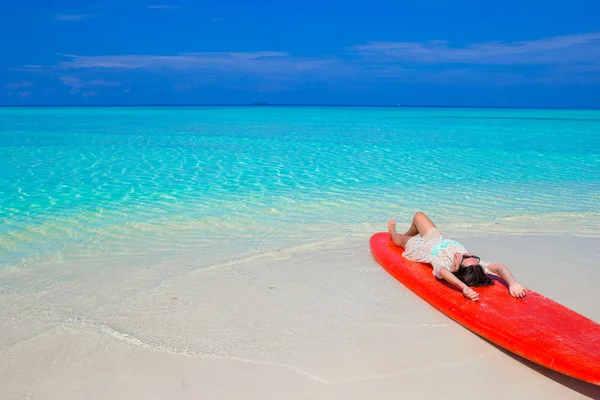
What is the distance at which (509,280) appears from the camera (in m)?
3.85

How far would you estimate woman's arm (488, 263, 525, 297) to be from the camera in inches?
148

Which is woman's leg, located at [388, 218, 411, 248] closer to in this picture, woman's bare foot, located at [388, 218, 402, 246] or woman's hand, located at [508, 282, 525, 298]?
woman's bare foot, located at [388, 218, 402, 246]

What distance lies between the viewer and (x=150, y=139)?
63.5 ft

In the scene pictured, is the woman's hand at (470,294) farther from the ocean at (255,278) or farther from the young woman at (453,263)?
the ocean at (255,278)

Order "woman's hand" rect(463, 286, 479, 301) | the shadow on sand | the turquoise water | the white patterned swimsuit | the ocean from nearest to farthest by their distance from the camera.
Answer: the shadow on sand
the ocean
"woman's hand" rect(463, 286, 479, 301)
the white patterned swimsuit
the turquoise water

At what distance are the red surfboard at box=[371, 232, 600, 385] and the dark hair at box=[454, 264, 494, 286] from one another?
2.0 inches

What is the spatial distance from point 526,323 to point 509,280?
0.56 meters

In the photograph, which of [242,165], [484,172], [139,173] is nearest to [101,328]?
[139,173]

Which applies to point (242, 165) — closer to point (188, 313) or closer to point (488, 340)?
point (188, 313)

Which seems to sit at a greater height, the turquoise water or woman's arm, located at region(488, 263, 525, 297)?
woman's arm, located at region(488, 263, 525, 297)

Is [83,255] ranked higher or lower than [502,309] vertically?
lower

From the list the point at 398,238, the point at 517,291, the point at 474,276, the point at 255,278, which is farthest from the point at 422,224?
the point at 255,278

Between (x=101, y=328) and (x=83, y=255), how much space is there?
73.3 inches

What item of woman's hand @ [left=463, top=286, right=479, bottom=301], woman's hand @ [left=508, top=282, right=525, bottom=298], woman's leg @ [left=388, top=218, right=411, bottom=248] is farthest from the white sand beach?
woman's hand @ [left=508, top=282, right=525, bottom=298]
